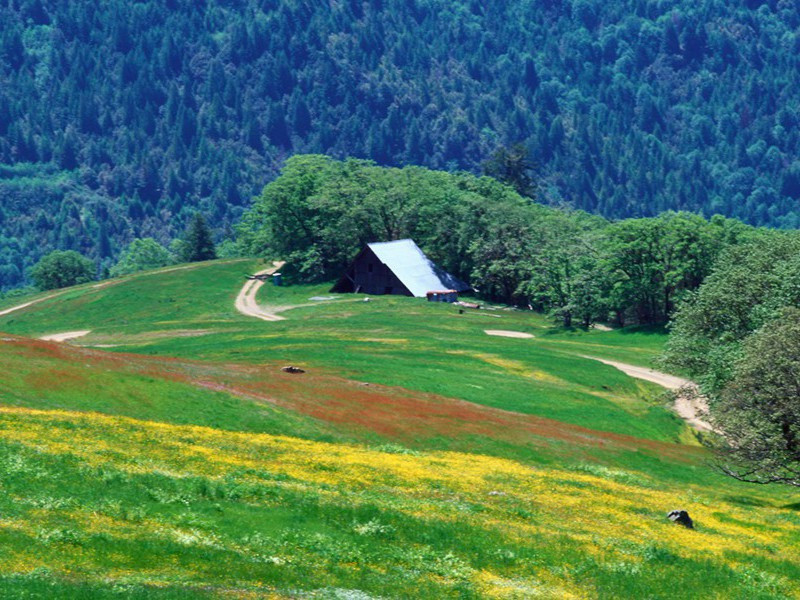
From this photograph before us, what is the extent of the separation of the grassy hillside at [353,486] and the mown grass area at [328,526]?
112 mm

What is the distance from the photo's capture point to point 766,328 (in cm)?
Answer: 6406

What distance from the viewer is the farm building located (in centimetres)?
15988

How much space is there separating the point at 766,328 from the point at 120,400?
35909mm

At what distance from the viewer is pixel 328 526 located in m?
36.0

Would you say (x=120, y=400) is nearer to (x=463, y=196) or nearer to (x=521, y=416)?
Result: (x=521, y=416)

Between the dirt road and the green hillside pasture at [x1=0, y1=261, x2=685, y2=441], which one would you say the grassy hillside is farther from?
the dirt road

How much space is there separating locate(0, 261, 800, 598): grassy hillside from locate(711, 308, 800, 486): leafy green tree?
94.5 inches

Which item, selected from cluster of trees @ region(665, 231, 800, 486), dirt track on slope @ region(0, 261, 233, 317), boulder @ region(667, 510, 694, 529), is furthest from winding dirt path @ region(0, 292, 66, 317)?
boulder @ region(667, 510, 694, 529)

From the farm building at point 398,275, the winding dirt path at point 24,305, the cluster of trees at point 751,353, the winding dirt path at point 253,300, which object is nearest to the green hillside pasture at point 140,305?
the winding dirt path at point 24,305

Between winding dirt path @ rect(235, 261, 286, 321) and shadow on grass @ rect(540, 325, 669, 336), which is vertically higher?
winding dirt path @ rect(235, 261, 286, 321)

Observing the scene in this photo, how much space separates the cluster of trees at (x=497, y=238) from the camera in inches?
5374

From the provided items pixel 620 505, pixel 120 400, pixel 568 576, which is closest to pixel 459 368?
pixel 120 400

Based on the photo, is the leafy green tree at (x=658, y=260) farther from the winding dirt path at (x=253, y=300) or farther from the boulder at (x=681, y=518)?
the boulder at (x=681, y=518)

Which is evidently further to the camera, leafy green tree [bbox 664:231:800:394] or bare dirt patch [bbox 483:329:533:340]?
bare dirt patch [bbox 483:329:533:340]
